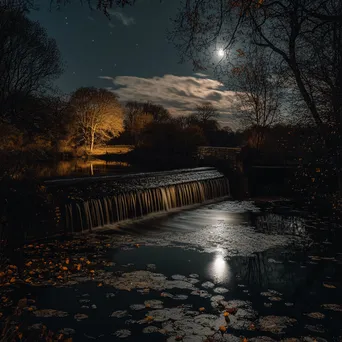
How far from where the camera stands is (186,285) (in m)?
7.64

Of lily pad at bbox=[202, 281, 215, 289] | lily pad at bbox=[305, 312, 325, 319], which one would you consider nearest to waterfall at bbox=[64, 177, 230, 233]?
lily pad at bbox=[202, 281, 215, 289]

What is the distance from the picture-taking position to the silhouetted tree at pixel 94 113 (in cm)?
5156

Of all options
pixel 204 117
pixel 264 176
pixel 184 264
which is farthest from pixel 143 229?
pixel 204 117

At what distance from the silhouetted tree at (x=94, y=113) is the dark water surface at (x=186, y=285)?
40884mm

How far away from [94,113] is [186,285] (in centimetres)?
4693

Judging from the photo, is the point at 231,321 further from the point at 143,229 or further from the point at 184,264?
the point at 143,229

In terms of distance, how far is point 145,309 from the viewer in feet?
20.9

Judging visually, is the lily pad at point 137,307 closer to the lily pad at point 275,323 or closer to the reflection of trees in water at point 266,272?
the lily pad at point 275,323

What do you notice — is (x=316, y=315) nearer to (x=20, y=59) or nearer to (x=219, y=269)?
(x=219, y=269)

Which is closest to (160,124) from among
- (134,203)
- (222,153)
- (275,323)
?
(222,153)

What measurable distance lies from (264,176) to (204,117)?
46399mm

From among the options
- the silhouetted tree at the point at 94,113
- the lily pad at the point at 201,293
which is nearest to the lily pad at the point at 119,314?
the lily pad at the point at 201,293

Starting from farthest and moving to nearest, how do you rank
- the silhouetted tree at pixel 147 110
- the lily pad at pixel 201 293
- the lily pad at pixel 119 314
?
the silhouetted tree at pixel 147 110, the lily pad at pixel 201 293, the lily pad at pixel 119 314

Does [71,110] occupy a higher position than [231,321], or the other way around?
[71,110]
